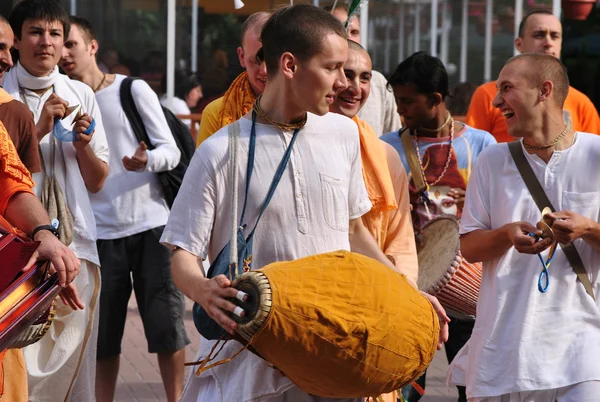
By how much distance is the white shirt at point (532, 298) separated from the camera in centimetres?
479

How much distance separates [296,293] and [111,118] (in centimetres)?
357

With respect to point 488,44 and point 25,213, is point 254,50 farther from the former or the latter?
point 488,44

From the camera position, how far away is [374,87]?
7.41 meters

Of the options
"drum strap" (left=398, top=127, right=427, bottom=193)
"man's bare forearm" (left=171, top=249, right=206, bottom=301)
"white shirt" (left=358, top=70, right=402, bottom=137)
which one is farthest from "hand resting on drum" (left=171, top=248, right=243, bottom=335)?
"white shirt" (left=358, top=70, right=402, bottom=137)

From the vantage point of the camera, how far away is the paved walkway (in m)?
7.87

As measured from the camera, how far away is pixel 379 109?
7.37 m

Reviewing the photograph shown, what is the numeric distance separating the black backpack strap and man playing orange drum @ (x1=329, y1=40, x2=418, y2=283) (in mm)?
1831

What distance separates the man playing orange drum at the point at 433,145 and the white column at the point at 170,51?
25.6 feet

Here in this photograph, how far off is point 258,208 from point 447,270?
1955 millimetres

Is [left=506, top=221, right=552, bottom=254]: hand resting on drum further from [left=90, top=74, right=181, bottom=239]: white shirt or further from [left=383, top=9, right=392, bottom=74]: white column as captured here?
[left=383, top=9, right=392, bottom=74]: white column

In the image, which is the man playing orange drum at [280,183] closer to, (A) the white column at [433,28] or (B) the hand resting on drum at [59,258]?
(B) the hand resting on drum at [59,258]

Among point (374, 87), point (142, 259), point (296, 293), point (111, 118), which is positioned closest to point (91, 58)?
point (111, 118)

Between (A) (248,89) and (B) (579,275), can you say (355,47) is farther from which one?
(B) (579,275)

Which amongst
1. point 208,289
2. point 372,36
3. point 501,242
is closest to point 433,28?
point 372,36
